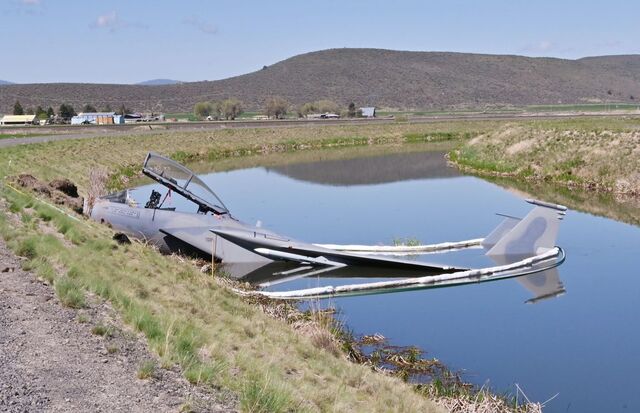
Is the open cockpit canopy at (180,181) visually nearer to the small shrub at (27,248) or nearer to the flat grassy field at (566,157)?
the small shrub at (27,248)

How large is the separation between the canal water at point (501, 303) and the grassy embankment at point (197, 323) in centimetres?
249

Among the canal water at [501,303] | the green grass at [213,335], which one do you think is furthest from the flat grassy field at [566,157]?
the green grass at [213,335]

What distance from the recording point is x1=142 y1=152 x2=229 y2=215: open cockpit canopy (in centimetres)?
2033

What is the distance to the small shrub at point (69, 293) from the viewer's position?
33.8 ft

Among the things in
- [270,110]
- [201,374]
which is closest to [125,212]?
[201,374]

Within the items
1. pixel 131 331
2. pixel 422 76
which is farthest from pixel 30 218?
pixel 422 76

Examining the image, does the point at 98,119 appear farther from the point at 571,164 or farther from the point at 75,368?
the point at 75,368

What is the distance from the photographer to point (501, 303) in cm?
1725

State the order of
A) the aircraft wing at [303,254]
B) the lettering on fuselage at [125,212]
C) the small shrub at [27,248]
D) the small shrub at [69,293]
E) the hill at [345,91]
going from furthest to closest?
the hill at [345,91], the lettering on fuselage at [125,212], the aircraft wing at [303,254], the small shrub at [27,248], the small shrub at [69,293]

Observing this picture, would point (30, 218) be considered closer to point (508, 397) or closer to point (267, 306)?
point (267, 306)

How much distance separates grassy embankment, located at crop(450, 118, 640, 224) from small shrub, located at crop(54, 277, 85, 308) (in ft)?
79.9

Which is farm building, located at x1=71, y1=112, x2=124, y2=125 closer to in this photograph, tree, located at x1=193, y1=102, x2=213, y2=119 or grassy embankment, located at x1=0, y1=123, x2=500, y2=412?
tree, located at x1=193, y1=102, x2=213, y2=119

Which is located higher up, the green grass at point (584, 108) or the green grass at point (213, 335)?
the green grass at point (584, 108)

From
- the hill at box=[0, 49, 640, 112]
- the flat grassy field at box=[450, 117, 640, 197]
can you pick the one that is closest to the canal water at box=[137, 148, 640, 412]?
the flat grassy field at box=[450, 117, 640, 197]
